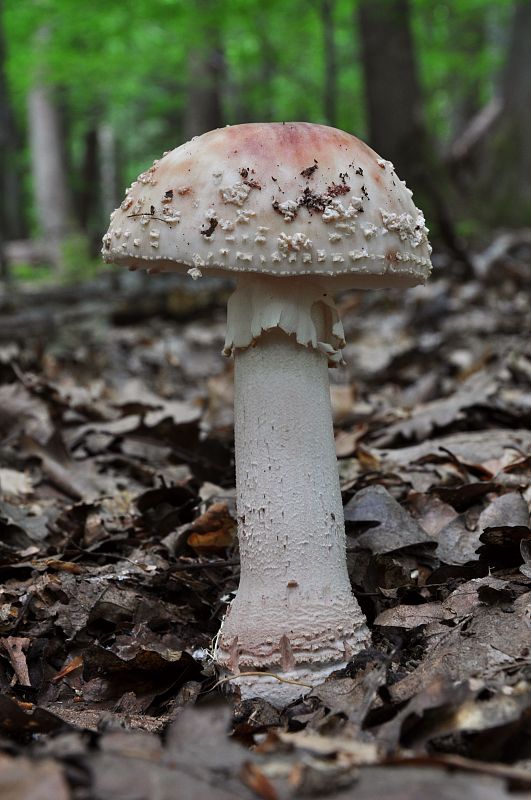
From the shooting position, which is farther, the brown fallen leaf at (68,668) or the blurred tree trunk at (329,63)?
the blurred tree trunk at (329,63)

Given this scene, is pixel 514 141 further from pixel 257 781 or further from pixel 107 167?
pixel 107 167

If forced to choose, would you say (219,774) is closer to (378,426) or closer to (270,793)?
(270,793)

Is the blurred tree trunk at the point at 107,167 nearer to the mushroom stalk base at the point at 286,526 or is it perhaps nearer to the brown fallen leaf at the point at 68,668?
the mushroom stalk base at the point at 286,526

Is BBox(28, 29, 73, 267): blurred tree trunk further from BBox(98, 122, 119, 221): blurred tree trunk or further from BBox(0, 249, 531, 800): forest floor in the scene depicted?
BBox(0, 249, 531, 800): forest floor

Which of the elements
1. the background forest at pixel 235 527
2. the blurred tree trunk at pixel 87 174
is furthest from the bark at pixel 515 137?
the blurred tree trunk at pixel 87 174

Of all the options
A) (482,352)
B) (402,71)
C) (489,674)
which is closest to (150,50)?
(402,71)

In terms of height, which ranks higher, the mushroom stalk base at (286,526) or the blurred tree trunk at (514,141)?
the blurred tree trunk at (514,141)

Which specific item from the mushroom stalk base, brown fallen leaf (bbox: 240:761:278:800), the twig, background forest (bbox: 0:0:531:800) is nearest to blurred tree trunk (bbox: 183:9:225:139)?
background forest (bbox: 0:0:531:800)
